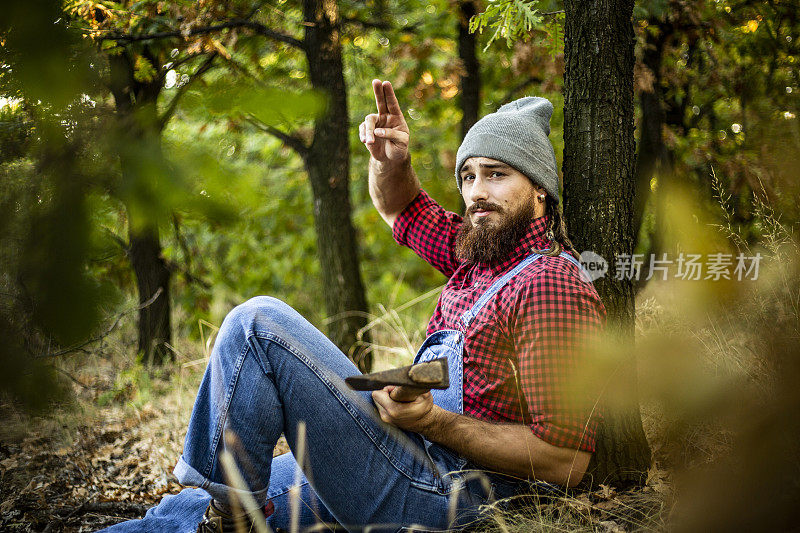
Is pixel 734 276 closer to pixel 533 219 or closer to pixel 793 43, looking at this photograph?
pixel 533 219

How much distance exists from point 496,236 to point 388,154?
0.74 meters

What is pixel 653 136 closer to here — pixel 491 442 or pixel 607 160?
pixel 607 160

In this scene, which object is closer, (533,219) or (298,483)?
(298,483)

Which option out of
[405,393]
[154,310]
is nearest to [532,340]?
[405,393]

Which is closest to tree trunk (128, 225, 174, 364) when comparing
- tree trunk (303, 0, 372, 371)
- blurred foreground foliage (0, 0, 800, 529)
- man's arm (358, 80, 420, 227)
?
blurred foreground foliage (0, 0, 800, 529)

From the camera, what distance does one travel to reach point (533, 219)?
2270mm

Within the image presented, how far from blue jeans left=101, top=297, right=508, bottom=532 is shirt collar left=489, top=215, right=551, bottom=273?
0.73 m

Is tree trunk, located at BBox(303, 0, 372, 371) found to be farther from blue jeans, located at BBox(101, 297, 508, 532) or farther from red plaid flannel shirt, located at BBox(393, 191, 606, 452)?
blue jeans, located at BBox(101, 297, 508, 532)

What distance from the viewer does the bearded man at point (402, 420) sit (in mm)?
1795

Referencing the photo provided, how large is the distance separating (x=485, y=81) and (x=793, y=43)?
3052 mm

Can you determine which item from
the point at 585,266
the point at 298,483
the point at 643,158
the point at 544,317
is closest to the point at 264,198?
the point at 544,317

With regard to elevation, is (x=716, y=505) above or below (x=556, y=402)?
above

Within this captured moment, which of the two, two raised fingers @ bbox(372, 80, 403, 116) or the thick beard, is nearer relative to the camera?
the thick beard

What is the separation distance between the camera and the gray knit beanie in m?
2.29
